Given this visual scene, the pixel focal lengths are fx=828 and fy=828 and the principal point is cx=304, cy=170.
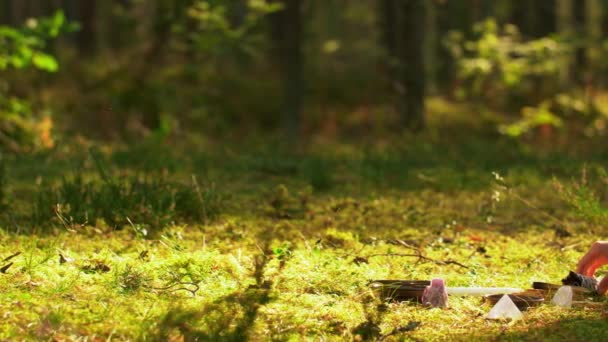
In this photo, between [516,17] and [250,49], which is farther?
[516,17]

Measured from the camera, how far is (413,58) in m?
12.9

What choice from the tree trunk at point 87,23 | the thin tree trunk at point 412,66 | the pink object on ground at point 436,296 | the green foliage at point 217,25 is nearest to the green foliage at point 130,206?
the pink object on ground at point 436,296

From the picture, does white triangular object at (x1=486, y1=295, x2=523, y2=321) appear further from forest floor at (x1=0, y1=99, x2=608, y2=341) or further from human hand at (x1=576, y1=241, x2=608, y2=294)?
human hand at (x1=576, y1=241, x2=608, y2=294)

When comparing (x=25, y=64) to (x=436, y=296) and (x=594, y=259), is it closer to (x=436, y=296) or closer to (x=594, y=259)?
(x=436, y=296)

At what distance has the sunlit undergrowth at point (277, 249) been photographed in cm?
364

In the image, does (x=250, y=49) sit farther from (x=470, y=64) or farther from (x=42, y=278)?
(x=42, y=278)

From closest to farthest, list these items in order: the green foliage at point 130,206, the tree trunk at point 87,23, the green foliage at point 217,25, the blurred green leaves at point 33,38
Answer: the green foliage at point 130,206
the blurred green leaves at point 33,38
the green foliage at point 217,25
the tree trunk at point 87,23

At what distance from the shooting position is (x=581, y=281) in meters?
4.37

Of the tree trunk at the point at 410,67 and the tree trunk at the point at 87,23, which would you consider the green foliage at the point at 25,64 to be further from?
the tree trunk at the point at 410,67

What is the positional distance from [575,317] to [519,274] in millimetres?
991

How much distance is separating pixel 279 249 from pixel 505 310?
4.88ft

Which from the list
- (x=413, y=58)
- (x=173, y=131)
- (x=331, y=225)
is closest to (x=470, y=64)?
(x=413, y=58)

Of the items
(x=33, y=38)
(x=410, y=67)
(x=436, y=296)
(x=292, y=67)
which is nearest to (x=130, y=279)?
(x=436, y=296)

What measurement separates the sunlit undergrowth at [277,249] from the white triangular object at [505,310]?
6 centimetres
